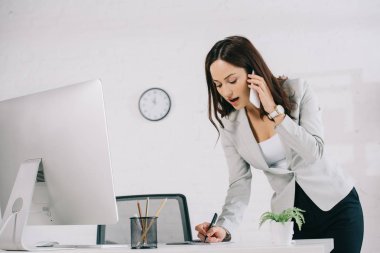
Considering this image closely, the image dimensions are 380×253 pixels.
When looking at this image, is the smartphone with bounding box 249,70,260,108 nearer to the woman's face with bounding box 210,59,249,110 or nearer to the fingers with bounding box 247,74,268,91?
the fingers with bounding box 247,74,268,91

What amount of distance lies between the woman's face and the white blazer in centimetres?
5

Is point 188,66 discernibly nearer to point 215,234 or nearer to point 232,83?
point 232,83

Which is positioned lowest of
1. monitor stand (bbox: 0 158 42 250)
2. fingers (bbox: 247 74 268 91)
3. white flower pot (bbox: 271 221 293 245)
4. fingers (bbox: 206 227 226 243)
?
fingers (bbox: 206 227 226 243)

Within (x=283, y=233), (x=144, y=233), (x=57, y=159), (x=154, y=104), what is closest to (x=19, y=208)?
(x=57, y=159)

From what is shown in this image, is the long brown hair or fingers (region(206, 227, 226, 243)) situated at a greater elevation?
the long brown hair

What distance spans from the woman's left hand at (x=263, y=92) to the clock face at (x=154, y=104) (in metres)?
1.83

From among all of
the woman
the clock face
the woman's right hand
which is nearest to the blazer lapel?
the woman

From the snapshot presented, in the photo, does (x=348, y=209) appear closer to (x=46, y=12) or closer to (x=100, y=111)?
(x=100, y=111)

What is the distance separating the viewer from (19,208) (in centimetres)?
135

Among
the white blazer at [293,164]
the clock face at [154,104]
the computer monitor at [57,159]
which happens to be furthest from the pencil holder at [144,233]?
the clock face at [154,104]

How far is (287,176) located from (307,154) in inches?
7.3

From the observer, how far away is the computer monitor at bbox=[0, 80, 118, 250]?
4.22ft

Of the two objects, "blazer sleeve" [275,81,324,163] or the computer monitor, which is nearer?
the computer monitor

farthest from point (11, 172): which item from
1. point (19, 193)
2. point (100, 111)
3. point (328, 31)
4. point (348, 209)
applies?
point (328, 31)
